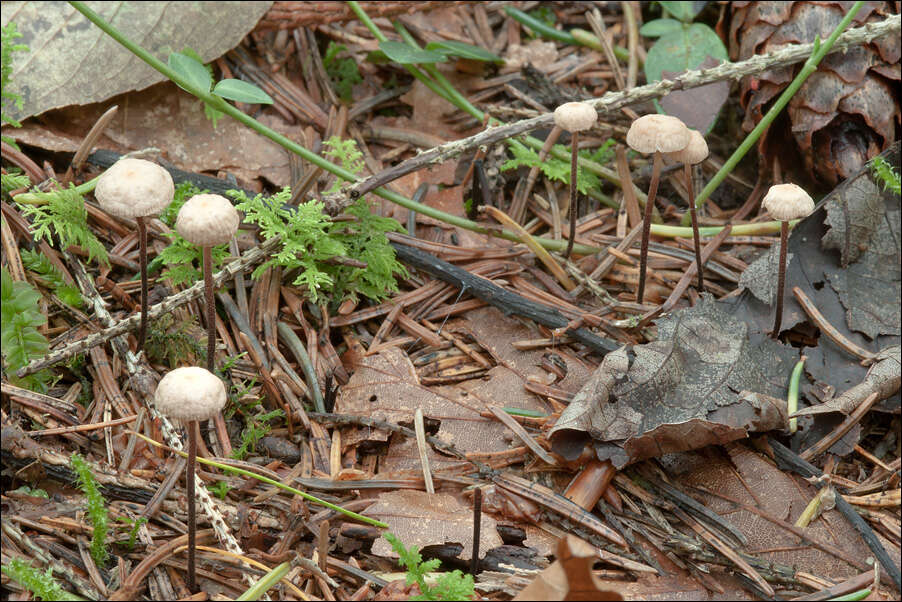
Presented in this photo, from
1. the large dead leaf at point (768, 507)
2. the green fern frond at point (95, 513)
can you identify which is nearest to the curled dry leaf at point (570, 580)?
the large dead leaf at point (768, 507)

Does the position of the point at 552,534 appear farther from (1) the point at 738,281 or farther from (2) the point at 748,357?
(1) the point at 738,281

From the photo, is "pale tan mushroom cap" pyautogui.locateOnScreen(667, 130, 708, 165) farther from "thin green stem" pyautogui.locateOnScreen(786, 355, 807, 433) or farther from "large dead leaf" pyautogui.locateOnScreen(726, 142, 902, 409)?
"thin green stem" pyautogui.locateOnScreen(786, 355, 807, 433)

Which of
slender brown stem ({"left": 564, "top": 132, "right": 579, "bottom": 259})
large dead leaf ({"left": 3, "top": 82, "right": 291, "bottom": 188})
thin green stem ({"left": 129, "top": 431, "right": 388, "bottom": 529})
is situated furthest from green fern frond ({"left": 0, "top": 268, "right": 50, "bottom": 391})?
slender brown stem ({"left": 564, "top": 132, "right": 579, "bottom": 259})

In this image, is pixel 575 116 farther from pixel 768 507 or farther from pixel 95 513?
pixel 95 513

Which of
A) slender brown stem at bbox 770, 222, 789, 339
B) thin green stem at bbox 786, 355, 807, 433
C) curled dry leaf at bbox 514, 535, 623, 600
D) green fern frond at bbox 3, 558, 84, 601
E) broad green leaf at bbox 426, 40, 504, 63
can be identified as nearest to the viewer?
curled dry leaf at bbox 514, 535, 623, 600

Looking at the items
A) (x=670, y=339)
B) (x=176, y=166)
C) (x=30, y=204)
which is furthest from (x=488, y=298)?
(x=30, y=204)

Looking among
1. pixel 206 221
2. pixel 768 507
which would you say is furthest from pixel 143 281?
pixel 768 507
